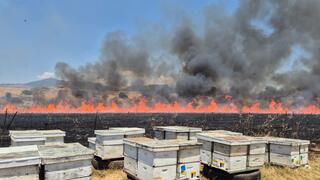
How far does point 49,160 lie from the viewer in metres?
7.35

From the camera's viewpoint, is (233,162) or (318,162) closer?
(233,162)

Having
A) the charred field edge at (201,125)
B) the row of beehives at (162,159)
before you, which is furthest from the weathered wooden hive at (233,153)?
the charred field edge at (201,125)

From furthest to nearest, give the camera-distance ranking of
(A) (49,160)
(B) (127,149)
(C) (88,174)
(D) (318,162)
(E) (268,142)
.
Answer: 1. (D) (318,162)
2. (E) (268,142)
3. (B) (127,149)
4. (C) (88,174)
5. (A) (49,160)

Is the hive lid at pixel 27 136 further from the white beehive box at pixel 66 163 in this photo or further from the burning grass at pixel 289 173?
the burning grass at pixel 289 173

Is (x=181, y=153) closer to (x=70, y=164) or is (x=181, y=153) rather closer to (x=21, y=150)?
(x=70, y=164)

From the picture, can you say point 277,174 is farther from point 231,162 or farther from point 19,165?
point 19,165

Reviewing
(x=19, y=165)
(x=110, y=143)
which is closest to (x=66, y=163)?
(x=19, y=165)

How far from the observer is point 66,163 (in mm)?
7664

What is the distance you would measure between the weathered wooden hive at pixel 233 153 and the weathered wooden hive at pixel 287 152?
274 cm

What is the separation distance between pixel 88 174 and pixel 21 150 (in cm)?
194

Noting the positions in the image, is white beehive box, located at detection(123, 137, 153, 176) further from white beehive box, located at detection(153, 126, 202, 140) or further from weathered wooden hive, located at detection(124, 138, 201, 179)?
white beehive box, located at detection(153, 126, 202, 140)

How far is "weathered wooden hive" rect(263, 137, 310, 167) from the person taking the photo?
Answer: 1344 cm

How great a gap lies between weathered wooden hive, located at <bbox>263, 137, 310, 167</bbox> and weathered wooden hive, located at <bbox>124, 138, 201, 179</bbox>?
606 centimetres

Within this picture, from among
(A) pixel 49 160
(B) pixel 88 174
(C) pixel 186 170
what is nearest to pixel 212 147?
(C) pixel 186 170
